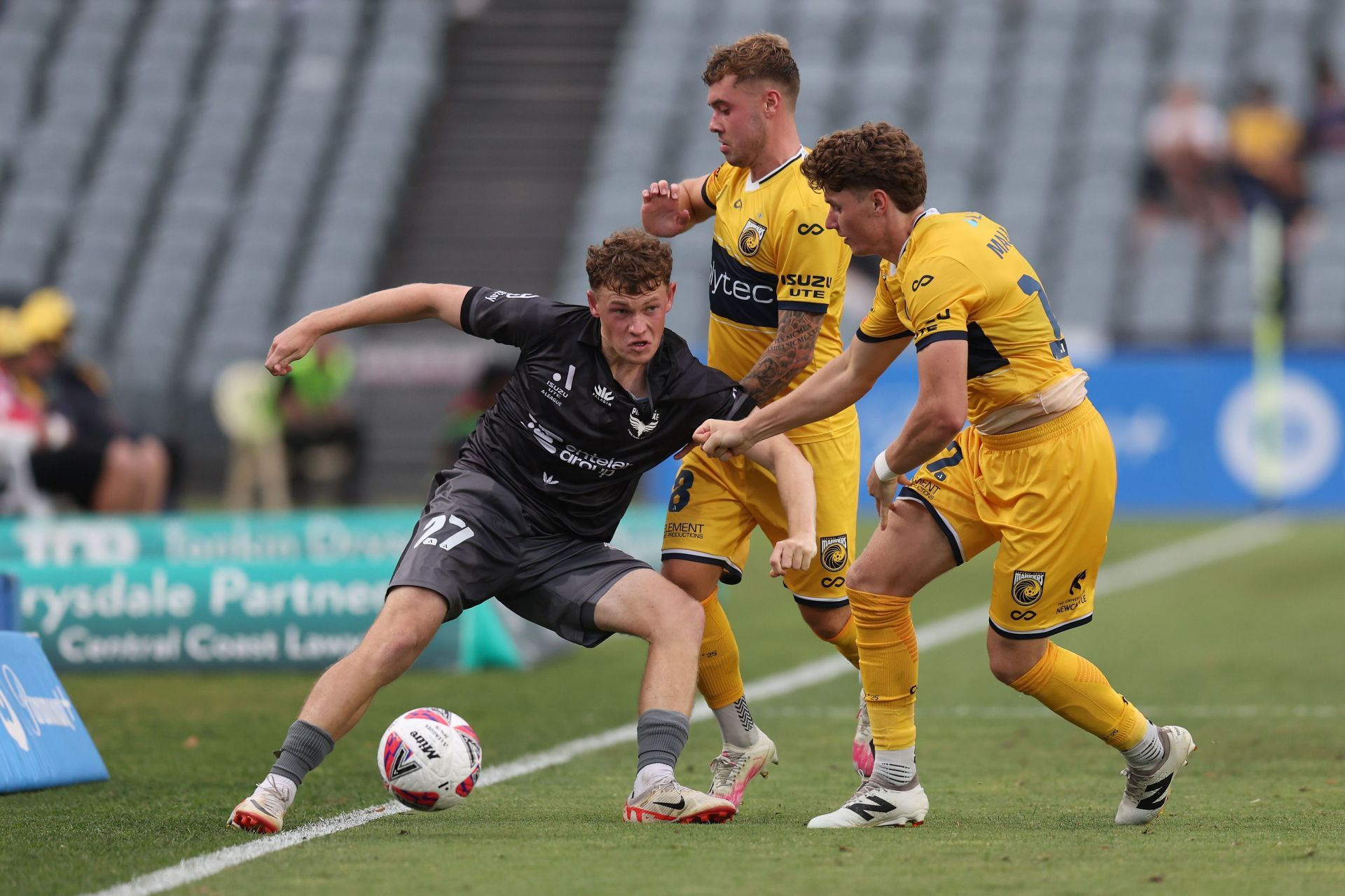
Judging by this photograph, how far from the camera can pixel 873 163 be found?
543cm

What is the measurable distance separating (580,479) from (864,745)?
4.57 feet

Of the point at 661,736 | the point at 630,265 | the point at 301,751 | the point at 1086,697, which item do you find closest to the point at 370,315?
the point at 630,265

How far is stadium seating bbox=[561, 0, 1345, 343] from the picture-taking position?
22.6m

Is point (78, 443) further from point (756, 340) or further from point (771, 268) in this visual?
point (771, 268)

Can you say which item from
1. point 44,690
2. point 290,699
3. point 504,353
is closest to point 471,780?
point 44,690

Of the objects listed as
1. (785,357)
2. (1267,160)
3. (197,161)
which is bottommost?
Result: (785,357)

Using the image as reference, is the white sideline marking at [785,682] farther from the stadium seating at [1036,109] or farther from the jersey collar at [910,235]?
the stadium seating at [1036,109]

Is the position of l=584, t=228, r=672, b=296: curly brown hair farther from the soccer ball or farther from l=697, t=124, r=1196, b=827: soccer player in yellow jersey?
the soccer ball

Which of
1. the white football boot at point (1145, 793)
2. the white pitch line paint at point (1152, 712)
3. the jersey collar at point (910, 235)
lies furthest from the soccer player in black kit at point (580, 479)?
the white pitch line paint at point (1152, 712)

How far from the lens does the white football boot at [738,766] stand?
20.4 feet

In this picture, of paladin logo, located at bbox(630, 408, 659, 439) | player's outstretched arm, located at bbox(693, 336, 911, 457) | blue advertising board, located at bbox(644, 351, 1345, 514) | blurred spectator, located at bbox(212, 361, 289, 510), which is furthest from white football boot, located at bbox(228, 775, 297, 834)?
blurred spectator, located at bbox(212, 361, 289, 510)

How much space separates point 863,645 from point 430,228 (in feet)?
65.5

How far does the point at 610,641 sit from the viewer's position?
469 inches

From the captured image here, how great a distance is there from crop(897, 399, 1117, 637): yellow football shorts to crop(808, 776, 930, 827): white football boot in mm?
594
